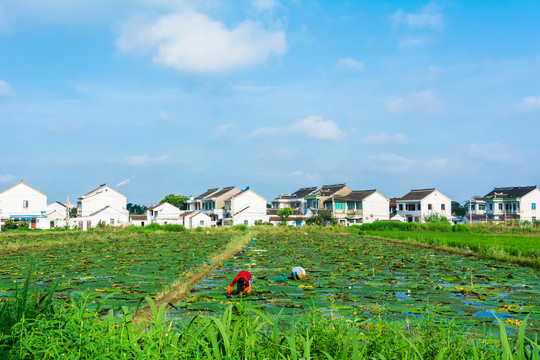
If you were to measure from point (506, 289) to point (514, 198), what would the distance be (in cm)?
6033

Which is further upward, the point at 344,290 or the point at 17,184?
the point at 17,184

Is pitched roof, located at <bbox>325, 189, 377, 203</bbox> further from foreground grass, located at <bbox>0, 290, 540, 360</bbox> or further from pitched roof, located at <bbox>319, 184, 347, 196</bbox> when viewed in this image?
Answer: foreground grass, located at <bbox>0, 290, 540, 360</bbox>

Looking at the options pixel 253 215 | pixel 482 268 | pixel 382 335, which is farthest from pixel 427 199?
pixel 382 335

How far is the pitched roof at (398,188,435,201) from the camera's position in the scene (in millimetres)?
58403

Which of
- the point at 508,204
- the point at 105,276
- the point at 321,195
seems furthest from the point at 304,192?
the point at 105,276

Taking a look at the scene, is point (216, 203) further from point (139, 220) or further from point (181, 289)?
point (181, 289)

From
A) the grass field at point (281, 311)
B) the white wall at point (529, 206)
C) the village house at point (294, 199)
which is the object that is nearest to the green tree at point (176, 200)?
the village house at point (294, 199)

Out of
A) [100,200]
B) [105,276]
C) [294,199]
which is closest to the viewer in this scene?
[105,276]

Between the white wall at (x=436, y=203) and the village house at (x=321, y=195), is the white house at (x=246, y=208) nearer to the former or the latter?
the village house at (x=321, y=195)

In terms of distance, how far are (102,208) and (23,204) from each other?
9784 millimetres

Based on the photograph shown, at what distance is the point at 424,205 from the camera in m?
57.9

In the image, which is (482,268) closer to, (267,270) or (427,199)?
(267,270)

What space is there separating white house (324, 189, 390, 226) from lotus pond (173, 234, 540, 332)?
4525 cm

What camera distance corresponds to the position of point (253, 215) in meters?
58.0
